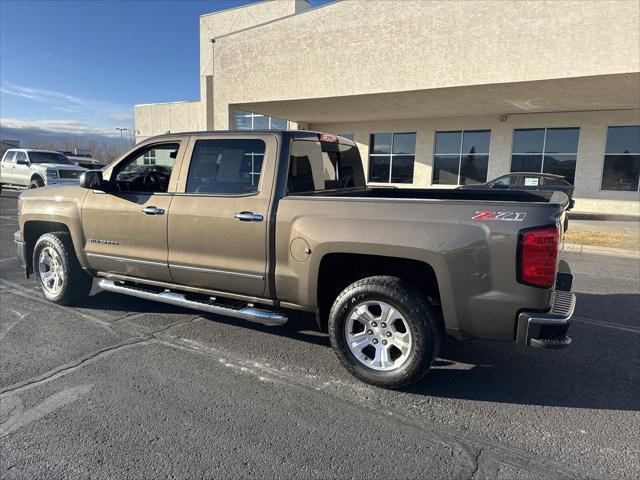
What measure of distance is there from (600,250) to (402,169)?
1245 centimetres

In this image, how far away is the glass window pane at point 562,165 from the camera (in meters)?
17.1

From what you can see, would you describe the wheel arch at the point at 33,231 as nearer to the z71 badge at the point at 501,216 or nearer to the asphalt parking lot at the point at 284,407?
the asphalt parking lot at the point at 284,407

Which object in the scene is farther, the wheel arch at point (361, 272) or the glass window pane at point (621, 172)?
the glass window pane at point (621, 172)

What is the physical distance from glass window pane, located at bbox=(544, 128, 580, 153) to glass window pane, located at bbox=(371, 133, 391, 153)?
703 centimetres

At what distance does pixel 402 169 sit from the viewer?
21.1 m

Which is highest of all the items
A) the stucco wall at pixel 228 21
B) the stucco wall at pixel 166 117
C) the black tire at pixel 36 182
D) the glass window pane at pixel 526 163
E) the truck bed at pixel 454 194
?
the stucco wall at pixel 228 21

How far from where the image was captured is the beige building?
12.2 meters

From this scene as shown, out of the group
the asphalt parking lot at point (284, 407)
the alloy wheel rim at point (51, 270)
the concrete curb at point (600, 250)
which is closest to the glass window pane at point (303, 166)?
the asphalt parking lot at point (284, 407)

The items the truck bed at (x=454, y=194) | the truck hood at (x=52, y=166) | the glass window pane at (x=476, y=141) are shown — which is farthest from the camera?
the glass window pane at (x=476, y=141)

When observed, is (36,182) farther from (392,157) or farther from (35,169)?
(392,157)

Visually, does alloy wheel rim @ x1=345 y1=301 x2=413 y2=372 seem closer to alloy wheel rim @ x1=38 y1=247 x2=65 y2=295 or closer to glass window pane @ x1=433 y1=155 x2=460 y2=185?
alloy wheel rim @ x1=38 y1=247 x2=65 y2=295

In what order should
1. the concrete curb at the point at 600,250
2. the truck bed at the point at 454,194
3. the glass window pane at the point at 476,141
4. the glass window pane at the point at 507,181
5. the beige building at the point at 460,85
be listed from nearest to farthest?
the truck bed at the point at 454,194 < the concrete curb at the point at 600,250 < the beige building at the point at 460,85 < the glass window pane at the point at 507,181 < the glass window pane at the point at 476,141

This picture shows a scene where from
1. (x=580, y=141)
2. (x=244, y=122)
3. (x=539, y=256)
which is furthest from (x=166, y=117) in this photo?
(x=539, y=256)

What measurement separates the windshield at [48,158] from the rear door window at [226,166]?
57.3 feet
